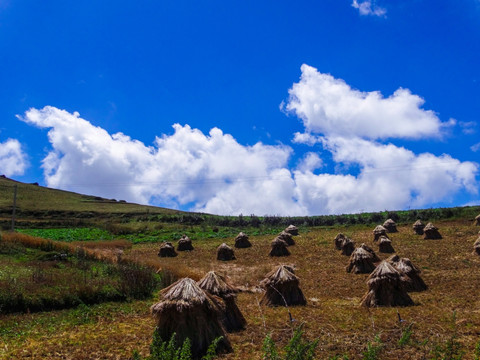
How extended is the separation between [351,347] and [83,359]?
594 cm

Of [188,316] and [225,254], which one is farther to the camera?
[225,254]

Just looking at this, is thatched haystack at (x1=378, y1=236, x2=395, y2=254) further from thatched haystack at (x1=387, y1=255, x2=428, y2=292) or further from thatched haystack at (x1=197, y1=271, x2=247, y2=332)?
thatched haystack at (x1=197, y1=271, x2=247, y2=332)

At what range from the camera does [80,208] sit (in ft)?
243

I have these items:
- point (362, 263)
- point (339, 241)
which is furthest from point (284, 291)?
point (339, 241)

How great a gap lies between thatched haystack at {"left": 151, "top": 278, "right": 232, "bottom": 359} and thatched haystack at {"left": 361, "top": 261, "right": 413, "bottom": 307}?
6.94 meters

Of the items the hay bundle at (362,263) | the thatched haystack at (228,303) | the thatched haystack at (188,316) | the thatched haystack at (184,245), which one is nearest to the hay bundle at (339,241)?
the hay bundle at (362,263)

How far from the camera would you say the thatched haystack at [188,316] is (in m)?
7.50

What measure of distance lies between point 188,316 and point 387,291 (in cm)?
804

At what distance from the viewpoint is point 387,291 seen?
40.5 ft

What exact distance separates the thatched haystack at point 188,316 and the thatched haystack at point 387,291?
6.94 meters

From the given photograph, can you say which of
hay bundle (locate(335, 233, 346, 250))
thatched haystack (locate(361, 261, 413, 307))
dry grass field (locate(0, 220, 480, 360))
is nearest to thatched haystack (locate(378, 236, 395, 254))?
hay bundle (locate(335, 233, 346, 250))

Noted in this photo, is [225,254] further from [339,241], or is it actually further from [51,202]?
[51,202]

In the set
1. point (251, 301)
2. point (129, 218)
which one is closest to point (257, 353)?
point (251, 301)

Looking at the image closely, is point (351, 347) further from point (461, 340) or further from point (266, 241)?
point (266, 241)
